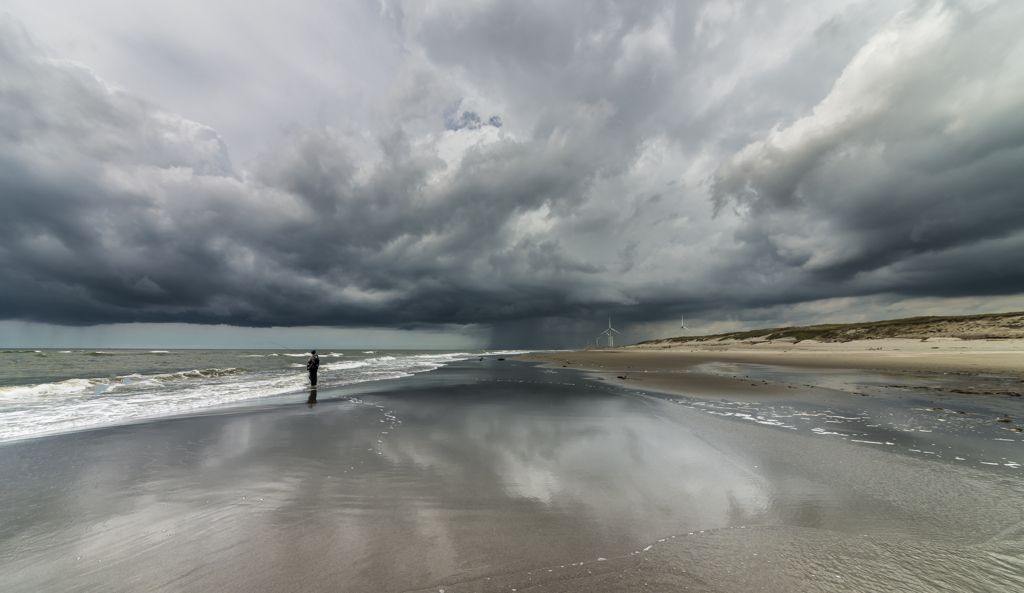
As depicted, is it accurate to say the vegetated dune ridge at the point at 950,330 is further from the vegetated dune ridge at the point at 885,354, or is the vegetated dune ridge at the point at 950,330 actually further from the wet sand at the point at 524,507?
the wet sand at the point at 524,507

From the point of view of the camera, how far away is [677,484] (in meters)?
5.50

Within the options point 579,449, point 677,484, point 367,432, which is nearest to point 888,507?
point 677,484

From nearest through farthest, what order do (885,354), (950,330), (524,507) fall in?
(524,507) < (885,354) < (950,330)

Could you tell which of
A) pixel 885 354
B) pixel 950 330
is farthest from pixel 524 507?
pixel 950 330

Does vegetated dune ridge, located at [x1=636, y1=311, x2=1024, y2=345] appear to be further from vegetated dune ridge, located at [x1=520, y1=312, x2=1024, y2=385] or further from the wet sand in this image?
the wet sand

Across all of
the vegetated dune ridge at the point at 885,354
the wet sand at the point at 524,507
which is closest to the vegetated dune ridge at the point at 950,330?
the vegetated dune ridge at the point at 885,354

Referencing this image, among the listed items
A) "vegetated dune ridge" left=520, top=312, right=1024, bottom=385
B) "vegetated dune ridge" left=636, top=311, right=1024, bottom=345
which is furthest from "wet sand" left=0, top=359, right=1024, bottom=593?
"vegetated dune ridge" left=636, top=311, right=1024, bottom=345

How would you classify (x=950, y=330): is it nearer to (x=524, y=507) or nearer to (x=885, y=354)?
(x=885, y=354)

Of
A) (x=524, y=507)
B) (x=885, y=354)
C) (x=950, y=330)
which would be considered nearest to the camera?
(x=524, y=507)

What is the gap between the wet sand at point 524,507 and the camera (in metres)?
3.34

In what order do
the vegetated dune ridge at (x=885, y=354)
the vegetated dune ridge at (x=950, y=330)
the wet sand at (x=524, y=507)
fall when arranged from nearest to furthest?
the wet sand at (x=524, y=507) < the vegetated dune ridge at (x=885, y=354) < the vegetated dune ridge at (x=950, y=330)

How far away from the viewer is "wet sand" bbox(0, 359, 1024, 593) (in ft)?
10.9

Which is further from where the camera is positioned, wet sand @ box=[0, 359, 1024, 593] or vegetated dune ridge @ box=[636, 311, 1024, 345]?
vegetated dune ridge @ box=[636, 311, 1024, 345]

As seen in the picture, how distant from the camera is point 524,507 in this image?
15.7ft
